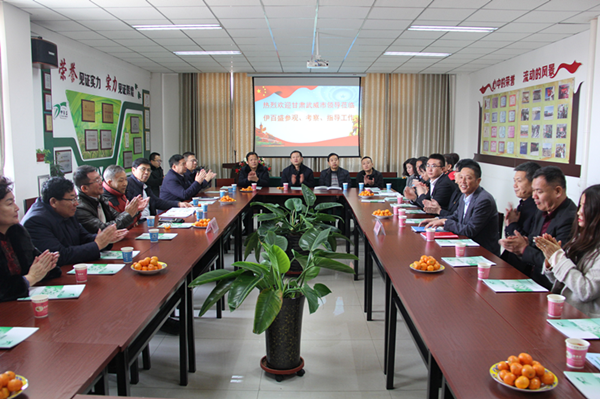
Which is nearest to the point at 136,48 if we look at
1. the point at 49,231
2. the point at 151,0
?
the point at 151,0

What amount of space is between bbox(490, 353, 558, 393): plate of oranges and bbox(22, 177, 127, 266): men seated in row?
221 centimetres

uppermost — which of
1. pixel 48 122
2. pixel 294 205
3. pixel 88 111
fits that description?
pixel 88 111

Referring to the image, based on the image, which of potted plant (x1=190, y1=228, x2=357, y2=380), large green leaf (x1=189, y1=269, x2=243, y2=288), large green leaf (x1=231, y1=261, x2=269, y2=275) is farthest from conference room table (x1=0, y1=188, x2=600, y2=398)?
large green leaf (x1=231, y1=261, x2=269, y2=275)

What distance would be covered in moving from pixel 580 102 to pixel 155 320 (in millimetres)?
5903

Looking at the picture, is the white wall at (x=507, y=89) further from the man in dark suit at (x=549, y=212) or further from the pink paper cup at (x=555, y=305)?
the pink paper cup at (x=555, y=305)

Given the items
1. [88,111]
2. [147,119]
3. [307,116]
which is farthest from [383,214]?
[147,119]

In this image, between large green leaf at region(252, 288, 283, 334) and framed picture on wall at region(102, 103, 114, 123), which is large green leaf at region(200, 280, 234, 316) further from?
framed picture on wall at region(102, 103, 114, 123)

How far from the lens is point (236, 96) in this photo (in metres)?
9.62

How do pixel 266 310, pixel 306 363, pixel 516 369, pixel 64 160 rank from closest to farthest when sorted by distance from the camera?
pixel 516 369
pixel 266 310
pixel 306 363
pixel 64 160

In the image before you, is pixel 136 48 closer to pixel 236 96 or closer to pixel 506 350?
pixel 236 96

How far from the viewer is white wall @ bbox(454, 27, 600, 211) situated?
5.68m

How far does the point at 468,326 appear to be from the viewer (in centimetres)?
176

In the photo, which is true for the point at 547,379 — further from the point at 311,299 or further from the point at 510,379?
the point at 311,299

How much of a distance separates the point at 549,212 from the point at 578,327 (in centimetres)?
118
